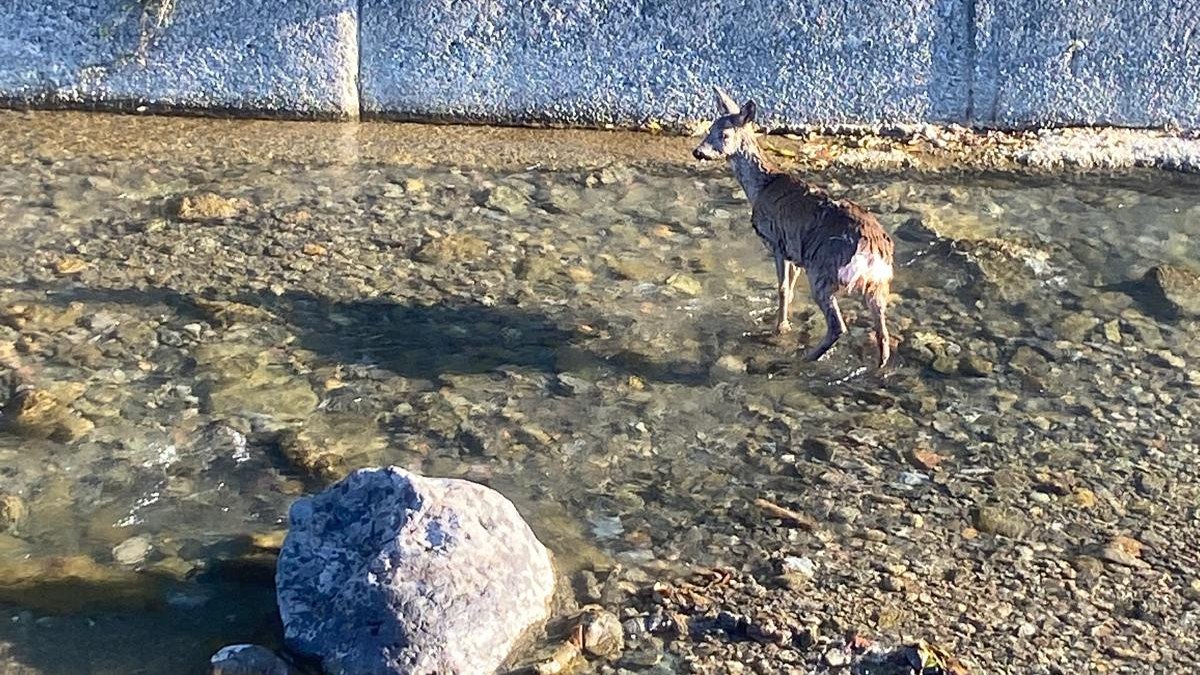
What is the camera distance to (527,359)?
570cm

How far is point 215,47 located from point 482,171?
1.59m

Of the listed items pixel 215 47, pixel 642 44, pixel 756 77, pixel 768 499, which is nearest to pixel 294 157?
pixel 215 47

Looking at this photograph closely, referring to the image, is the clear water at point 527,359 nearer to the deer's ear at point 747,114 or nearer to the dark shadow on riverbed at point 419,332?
the dark shadow on riverbed at point 419,332

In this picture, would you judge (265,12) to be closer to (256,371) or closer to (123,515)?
(256,371)

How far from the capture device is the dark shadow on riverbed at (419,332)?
565cm

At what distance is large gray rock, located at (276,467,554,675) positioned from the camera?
3934mm

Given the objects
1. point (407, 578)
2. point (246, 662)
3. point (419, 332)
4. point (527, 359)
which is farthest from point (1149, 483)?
point (246, 662)

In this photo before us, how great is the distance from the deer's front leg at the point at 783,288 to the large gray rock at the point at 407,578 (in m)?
2.03

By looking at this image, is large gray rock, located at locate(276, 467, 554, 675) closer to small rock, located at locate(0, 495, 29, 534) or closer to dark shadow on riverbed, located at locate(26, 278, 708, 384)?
small rock, located at locate(0, 495, 29, 534)

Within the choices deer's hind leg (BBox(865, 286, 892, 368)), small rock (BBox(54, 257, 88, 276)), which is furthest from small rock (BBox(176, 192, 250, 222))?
Answer: deer's hind leg (BBox(865, 286, 892, 368))

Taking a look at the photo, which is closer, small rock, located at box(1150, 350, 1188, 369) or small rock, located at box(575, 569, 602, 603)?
small rock, located at box(575, 569, 602, 603)

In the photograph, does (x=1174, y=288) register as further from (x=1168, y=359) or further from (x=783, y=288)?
(x=783, y=288)

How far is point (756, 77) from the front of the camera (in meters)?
7.83

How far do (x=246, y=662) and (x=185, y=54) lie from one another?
15.2 feet
